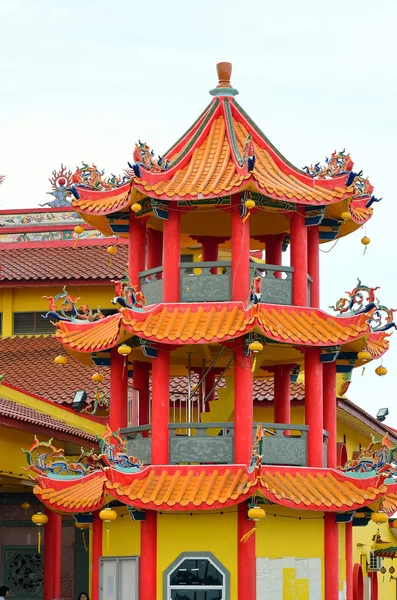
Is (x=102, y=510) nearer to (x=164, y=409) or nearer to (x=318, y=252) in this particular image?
(x=164, y=409)

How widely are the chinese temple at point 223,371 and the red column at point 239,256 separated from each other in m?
0.03

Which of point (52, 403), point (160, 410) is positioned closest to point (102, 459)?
point (160, 410)

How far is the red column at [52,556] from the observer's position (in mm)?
37312

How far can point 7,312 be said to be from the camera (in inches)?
1848

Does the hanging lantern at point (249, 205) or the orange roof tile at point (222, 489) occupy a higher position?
the hanging lantern at point (249, 205)

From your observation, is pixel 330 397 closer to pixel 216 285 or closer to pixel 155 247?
pixel 216 285

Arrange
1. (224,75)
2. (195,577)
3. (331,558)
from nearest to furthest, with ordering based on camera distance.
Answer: (195,577) < (331,558) < (224,75)

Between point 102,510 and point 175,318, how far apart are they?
4075 millimetres

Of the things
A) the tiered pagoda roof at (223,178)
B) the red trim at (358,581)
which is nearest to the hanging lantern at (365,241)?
the tiered pagoda roof at (223,178)

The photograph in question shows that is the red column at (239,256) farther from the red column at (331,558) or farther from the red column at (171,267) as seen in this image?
the red column at (331,558)

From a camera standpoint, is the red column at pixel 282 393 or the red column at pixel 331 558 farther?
the red column at pixel 282 393

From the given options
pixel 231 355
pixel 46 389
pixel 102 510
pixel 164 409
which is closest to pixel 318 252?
pixel 231 355

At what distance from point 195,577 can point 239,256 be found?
21.1ft

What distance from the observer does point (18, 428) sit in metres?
34.4
